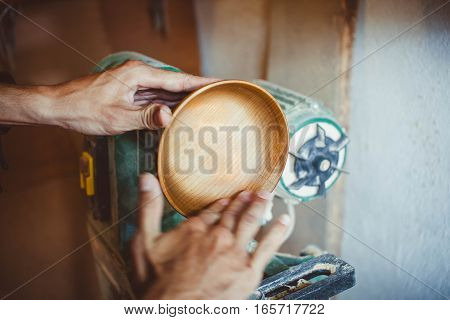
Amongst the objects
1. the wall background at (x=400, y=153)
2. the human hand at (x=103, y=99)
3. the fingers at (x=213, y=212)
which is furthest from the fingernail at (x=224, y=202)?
the wall background at (x=400, y=153)

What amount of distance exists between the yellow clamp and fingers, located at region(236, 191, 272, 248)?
1.74 ft

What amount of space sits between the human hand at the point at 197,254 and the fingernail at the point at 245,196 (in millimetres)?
49

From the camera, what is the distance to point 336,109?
1585mm

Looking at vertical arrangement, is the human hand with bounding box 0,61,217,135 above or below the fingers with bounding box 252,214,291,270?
above

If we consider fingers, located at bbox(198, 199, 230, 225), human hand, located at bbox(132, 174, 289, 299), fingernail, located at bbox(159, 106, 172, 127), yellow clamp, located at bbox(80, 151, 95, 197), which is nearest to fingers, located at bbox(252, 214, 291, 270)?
human hand, located at bbox(132, 174, 289, 299)

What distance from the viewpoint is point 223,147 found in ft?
3.38

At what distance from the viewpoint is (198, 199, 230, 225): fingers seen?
94 cm

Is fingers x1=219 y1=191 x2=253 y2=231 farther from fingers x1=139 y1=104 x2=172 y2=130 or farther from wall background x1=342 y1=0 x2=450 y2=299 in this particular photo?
wall background x1=342 y1=0 x2=450 y2=299

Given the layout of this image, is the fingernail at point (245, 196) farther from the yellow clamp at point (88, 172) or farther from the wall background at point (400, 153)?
the wall background at point (400, 153)

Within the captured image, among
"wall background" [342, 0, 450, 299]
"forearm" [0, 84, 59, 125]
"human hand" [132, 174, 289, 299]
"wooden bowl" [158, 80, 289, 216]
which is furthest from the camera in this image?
"wall background" [342, 0, 450, 299]

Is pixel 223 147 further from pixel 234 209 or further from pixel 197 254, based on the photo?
pixel 197 254

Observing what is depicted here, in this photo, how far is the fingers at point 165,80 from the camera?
98 centimetres

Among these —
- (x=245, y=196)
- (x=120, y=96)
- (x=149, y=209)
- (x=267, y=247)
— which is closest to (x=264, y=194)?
(x=245, y=196)
